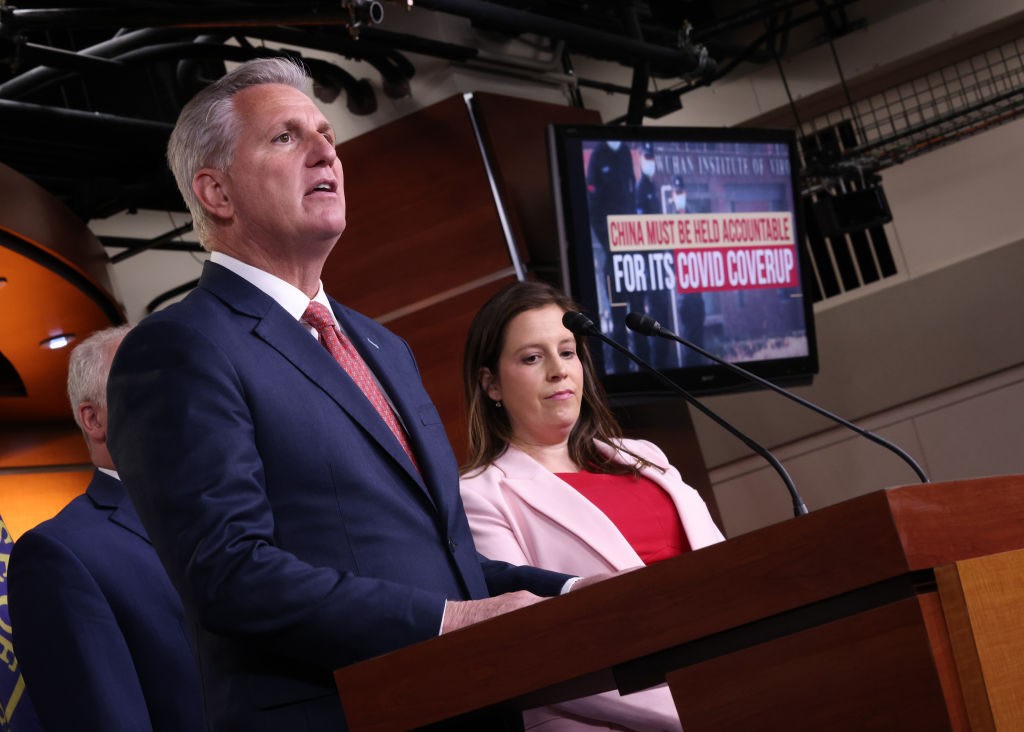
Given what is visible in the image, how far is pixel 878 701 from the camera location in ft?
3.46

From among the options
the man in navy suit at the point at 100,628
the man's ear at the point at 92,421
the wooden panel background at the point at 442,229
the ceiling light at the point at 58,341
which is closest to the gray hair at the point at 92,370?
the man's ear at the point at 92,421

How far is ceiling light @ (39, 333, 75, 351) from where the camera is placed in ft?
16.4

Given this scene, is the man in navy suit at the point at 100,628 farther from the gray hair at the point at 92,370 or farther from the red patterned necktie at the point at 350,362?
the red patterned necktie at the point at 350,362

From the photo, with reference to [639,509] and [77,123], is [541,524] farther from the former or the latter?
[77,123]

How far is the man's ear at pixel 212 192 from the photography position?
1.66 metres

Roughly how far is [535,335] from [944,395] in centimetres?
333

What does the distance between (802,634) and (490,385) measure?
1.65 meters

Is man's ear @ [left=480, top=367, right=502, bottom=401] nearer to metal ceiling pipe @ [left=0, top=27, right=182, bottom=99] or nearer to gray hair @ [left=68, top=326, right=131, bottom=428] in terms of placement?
gray hair @ [left=68, top=326, right=131, bottom=428]

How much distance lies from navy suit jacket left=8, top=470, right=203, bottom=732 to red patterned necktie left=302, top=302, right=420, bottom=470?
38.2 inches

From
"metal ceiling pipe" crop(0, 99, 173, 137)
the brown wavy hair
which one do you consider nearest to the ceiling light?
"metal ceiling pipe" crop(0, 99, 173, 137)

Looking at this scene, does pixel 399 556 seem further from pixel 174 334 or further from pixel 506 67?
pixel 506 67

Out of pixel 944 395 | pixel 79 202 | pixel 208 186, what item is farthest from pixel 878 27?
pixel 208 186

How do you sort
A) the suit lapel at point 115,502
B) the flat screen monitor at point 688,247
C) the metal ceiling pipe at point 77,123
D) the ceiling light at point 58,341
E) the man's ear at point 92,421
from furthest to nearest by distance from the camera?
the ceiling light at point 58,341, the metal ceiling pipe at point 77,123, the flat screen monitor at point 688,247, the man's ear at point 92,421, the suit lapel at point 115,502

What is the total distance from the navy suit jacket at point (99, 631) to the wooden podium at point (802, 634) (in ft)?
4.19
